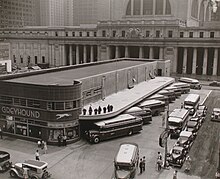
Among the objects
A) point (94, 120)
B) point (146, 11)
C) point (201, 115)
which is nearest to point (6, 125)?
point (94, 120)

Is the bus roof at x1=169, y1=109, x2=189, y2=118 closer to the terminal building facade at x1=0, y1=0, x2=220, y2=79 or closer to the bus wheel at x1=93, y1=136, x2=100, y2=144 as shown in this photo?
the bus wheel at x1=93, y1=136, x2=100, y2=144

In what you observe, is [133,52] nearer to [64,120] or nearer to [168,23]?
[168,23]

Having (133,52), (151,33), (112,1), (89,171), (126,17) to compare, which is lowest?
(89,171)

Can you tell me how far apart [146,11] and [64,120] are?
89017mm

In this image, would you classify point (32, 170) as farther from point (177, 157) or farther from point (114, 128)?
point (177, 157)

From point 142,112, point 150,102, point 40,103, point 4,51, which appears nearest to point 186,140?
point 142,112

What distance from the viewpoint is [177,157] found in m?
32.8

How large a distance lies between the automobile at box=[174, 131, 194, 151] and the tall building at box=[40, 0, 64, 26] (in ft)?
508

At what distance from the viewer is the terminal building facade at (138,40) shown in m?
96.9

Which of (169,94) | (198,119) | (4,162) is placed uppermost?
(169,94)

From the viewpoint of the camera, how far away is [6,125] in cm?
4134

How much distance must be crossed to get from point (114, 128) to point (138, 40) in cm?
6722

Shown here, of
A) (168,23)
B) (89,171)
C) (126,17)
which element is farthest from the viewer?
(126,17)

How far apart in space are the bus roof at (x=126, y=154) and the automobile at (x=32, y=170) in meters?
7.44
